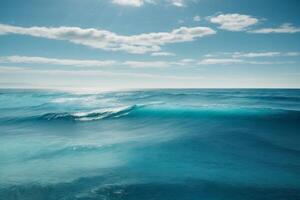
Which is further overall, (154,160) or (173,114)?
(173,114)

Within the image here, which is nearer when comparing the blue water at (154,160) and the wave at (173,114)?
the blue water at (154,160)

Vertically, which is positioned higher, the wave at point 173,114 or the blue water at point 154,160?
the wave at point 173,114

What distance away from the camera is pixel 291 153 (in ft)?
27.9

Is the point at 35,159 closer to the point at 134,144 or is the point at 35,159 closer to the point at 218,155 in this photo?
the point at 134,144

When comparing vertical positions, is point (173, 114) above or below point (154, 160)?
above

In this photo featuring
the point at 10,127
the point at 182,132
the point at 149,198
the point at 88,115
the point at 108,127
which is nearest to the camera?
the point at 149,198

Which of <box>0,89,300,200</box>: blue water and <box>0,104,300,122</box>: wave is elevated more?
<box>0,104,300,122</box>: wave

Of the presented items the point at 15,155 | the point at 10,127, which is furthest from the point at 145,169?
the point at 10,127

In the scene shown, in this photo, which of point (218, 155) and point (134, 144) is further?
point (134, 144)

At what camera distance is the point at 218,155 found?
27.8 feet

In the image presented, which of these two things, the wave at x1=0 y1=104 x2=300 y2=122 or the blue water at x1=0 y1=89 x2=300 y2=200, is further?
the wave at x1=0 y1=104 x2=300 y2=122

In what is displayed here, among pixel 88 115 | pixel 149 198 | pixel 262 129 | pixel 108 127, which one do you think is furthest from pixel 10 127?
pixel 262 129

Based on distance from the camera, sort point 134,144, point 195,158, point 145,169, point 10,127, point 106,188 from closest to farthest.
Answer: point 106,188 < point 145,169 < point 195,158 < point 134,144 < point 10,127

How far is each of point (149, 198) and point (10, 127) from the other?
45.9ft
